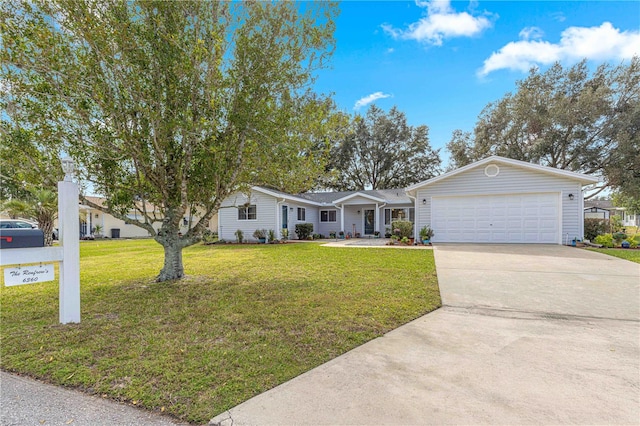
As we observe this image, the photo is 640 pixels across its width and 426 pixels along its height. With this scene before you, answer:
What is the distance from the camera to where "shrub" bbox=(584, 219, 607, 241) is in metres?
14.8

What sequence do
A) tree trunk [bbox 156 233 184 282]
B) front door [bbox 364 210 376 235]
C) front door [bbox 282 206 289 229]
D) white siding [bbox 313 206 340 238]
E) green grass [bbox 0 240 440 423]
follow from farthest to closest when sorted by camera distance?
1. white siding [bbox 313 206 340 238]
2. front door [bbox 364 210 376 235]
3. front door [bbox 282 206 289 229]
4. tree trunk [bbox 156 233 184 282]
5. green grass [bbox 0 240 440 423]

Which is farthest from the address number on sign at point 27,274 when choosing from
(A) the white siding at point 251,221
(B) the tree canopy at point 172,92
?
(A) the white siding at point 251,221

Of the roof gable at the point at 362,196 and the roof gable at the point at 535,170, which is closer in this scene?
the roof gable at the point at 535,170

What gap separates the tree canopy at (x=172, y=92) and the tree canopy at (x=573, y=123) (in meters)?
21.5

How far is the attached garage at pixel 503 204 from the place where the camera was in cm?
1334

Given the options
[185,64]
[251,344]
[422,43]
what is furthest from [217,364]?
[422,43]

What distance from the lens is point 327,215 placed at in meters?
23.1

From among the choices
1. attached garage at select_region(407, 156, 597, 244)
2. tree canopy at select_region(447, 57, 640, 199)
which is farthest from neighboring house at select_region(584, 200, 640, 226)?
attached garage at select_region(407, 156, 597, 244)

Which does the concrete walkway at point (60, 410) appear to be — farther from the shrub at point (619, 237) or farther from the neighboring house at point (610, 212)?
the neighboring house at point (610, 212)

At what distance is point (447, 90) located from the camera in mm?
15164

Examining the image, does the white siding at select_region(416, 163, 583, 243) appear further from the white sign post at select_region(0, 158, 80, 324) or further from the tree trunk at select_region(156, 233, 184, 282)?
the white sign post at select_region(0, 158, 80, 324)

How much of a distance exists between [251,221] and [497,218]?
13213 mm

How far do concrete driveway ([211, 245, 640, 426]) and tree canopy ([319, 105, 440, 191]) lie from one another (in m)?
27.3

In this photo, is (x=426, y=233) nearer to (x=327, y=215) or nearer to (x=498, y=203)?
(x=498, y=203)
